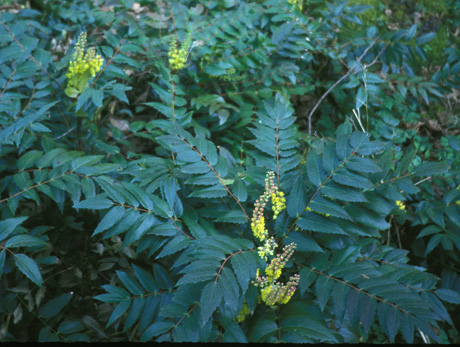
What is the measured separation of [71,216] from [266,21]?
188 cm

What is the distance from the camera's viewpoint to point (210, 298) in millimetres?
1240

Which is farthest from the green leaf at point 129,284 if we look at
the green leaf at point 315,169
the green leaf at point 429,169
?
the green leaf at point 429,169

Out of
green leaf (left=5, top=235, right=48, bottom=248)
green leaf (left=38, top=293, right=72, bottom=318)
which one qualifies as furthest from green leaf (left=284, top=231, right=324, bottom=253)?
green leaf (left=38, top=293, right=72, bottom=318)

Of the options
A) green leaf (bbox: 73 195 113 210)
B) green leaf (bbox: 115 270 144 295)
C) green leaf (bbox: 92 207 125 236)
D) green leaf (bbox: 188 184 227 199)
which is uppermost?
green leaf (bbox: 188 184 227 199)

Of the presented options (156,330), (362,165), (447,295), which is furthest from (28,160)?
(447,295)

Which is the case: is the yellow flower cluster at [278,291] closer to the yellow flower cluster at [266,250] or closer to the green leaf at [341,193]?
the yellow flower cluster at [266,250]

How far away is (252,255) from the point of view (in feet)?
4.61

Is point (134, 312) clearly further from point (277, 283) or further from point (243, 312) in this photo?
point (277, 283)

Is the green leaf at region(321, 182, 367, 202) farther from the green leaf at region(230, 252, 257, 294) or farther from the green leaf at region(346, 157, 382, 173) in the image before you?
the green leaf at region(230, 252, 257, 294)

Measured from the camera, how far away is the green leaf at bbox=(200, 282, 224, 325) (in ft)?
3.96

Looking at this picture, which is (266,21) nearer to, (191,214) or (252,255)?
(191,214)

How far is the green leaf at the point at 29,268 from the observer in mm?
1540

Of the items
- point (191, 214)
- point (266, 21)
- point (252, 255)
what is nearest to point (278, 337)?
point (252, 255)

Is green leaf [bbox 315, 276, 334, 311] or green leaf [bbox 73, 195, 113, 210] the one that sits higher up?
green leaf [bbox 73, 195, 113, 210]
